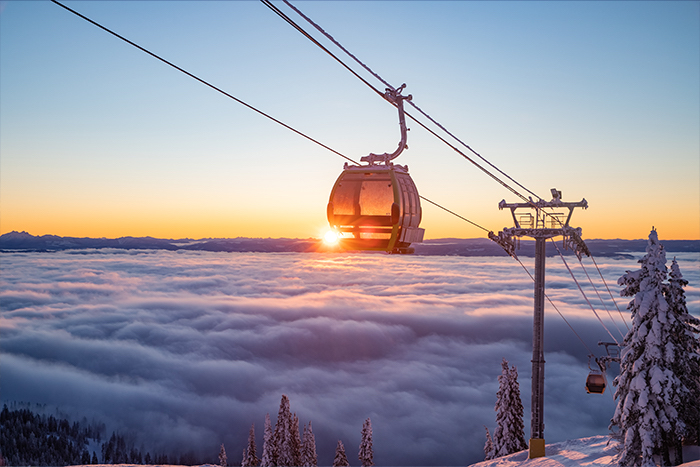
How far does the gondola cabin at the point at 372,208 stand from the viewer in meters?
12.9

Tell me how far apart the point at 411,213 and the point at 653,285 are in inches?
587

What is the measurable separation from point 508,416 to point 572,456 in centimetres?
1839

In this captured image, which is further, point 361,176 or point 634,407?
point 634,407

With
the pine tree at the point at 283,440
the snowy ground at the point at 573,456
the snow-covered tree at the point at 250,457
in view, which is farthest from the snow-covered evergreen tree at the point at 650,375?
the snow-covered tree at the point at 250,457

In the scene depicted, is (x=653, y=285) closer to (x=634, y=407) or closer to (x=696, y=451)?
(x=634, y=407)

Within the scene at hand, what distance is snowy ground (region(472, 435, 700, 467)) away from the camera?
24.7 meters

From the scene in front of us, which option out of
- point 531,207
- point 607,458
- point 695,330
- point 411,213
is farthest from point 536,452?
point 411,213

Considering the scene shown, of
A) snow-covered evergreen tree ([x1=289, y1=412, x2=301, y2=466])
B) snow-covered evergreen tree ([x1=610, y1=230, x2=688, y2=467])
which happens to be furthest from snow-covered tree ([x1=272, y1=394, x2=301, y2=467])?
snow-covered evergreen tree ([x1=610, y1=230, x2=688, y2=467])

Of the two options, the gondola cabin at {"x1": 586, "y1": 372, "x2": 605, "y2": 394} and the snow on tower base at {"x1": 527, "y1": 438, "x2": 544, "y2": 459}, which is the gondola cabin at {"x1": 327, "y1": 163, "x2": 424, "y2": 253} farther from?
the snow on tower base at {"x1": 527, "y1": 438, "x2": 544, "y2": 459}

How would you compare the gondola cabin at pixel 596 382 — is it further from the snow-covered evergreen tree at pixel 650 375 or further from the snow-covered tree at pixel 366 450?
the snow-covered tree at pixel 366 450

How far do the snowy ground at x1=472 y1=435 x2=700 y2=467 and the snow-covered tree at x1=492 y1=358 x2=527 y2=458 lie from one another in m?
11.9

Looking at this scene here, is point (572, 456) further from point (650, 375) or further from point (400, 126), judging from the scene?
point (400, 126)

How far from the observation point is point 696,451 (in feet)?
70.1

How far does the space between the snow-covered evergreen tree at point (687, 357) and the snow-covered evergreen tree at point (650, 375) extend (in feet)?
0.67
